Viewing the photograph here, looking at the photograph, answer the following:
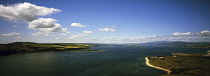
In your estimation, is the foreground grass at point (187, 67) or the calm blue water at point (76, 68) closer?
the foreground grass at point (187, 67)

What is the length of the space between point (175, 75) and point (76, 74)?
42623mm

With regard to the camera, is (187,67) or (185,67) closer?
(187,67)

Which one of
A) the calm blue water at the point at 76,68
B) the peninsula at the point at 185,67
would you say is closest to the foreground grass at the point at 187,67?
the peninsula at the point at 185,67

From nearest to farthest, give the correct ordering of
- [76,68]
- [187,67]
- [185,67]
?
1. [187,67]
2. [185,67]
3. [76,68]

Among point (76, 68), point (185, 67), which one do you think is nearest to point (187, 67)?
point (185, 67)

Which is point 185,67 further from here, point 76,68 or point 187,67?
point 76,68

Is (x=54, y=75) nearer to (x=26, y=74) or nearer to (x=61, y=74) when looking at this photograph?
(x=61, y=74)

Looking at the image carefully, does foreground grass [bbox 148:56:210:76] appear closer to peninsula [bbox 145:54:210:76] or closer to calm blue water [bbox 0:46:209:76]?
peninsula [bbox 145:54:210:76]

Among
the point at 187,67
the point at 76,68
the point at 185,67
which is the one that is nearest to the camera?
the point at 187,67

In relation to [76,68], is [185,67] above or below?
above

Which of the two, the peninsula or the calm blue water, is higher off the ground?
the peninsula

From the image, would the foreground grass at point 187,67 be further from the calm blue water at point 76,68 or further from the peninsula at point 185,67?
the calm blue water at point 76,68

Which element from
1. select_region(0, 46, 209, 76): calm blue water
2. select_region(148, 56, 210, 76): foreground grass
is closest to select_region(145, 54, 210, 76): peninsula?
select_region(148, 56, 210, 76): foreground grass

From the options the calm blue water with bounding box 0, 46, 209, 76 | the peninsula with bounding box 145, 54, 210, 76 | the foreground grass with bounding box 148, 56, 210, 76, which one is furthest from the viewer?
the calm blue water with bounding box 0, 46, 209, 76
